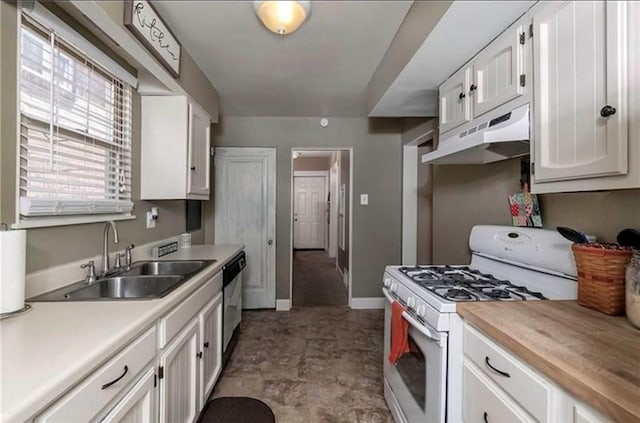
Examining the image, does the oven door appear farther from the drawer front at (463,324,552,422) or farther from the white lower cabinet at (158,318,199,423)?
the white lower cabinet at (158,318,199,423)

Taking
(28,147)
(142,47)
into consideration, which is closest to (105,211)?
(28,147)

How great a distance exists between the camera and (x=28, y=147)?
4.12 feet

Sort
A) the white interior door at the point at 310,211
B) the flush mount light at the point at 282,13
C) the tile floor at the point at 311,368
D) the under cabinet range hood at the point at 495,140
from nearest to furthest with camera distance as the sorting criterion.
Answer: the under cabinet range hood at the point at 495,140
the flush mount light at the point at 282,13
the tile floor at the point at 311,368
the white interior door at the point at 310,211

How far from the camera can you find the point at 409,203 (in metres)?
3.92

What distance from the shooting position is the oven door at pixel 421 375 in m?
1.28

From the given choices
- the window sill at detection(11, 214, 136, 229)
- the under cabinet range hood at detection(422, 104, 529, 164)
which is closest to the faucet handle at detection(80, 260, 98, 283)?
the window sill at detection(11, 214, 136, 229)

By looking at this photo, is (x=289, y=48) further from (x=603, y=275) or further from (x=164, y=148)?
(x=603, y=275)

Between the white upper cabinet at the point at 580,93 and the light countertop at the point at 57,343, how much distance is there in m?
1.66

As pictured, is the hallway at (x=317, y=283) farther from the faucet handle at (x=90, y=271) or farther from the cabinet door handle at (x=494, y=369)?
the cabinet door handle at (x=494, y=369)

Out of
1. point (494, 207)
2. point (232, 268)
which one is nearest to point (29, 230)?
point (232, 268)

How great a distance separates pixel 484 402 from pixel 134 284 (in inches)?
70.1

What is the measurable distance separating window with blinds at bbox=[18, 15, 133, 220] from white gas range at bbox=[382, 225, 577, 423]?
173cm

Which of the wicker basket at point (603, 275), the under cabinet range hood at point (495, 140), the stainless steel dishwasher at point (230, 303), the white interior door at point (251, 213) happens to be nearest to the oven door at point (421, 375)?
the wicker basket at point (603, 275)

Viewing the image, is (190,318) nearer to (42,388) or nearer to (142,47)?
(42,388)
